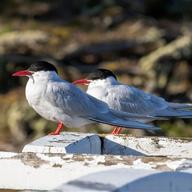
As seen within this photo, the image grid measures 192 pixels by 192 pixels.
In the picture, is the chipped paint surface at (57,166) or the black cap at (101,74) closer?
the chipped paint surface at (57,166)

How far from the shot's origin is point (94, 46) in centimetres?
1422

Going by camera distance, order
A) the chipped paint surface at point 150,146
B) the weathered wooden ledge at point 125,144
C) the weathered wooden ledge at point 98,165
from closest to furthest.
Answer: the weathered wooden ledge at point 98,165 < the weathered wooden ledge at point 125,144 < the chipped paint surface at point 150,146

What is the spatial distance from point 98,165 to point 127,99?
367 centimetres

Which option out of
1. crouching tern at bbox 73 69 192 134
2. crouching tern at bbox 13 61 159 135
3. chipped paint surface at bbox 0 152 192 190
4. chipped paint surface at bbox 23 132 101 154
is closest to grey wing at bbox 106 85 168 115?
crouching tern at bbox 73 69 192 134

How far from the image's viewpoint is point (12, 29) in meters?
14.8

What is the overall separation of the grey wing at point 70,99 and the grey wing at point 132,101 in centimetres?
60

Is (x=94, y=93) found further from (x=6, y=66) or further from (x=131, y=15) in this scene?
(x=131, y=15)

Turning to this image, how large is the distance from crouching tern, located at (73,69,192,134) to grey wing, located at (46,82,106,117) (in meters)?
0.56

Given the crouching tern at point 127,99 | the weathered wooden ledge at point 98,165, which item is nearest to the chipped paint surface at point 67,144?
the weathered wooden ledge at point 98,165

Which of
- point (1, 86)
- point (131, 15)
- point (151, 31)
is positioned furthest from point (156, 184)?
point (131, 15)

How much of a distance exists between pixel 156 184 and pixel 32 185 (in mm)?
742

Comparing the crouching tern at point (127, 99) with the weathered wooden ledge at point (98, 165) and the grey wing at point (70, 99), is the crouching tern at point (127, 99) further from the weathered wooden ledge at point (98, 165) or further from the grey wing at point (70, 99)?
the weathered wooden ledge at point (98, 165)

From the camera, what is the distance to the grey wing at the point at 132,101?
6.61m

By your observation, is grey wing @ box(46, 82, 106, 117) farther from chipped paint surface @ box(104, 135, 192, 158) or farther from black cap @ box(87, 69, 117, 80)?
chipped paint surface @ box(104, 135, 192, 158)
